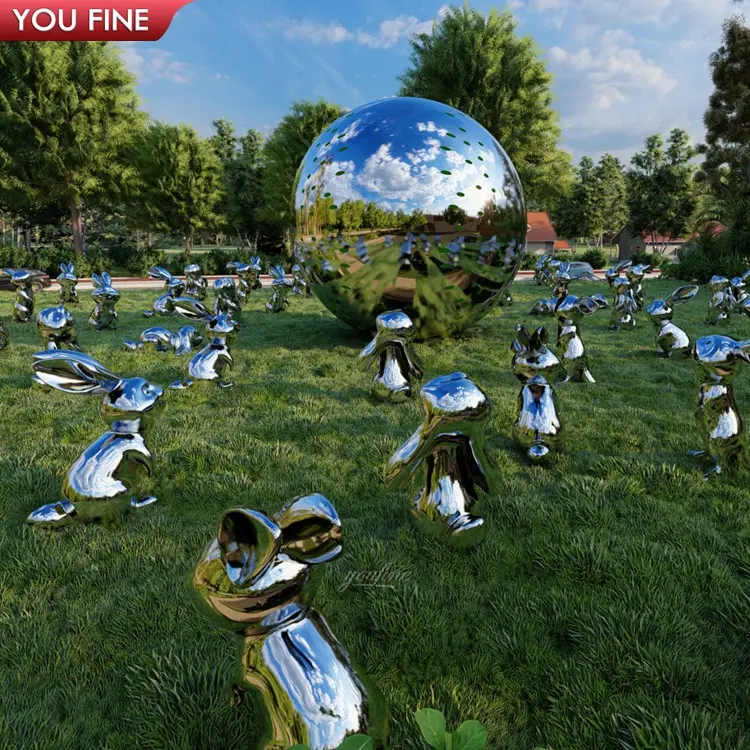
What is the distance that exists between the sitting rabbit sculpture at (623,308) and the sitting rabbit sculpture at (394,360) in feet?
17.4

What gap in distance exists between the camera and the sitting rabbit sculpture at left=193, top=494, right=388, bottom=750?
1238 millimetres

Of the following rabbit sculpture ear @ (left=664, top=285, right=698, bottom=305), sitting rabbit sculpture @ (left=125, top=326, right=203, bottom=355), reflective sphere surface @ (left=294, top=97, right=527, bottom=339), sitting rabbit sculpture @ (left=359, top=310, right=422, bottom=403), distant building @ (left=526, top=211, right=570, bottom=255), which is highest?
distant building @ (left=526, top=211, right=570, bottom=255)

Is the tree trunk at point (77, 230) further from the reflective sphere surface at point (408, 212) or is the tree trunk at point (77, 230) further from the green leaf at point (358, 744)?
the green leaf at point (358, 744)

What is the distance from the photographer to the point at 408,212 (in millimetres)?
5520

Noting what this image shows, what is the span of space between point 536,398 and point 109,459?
2.79 metres

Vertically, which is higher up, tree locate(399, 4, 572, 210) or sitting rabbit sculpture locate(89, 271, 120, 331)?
tree locate(399, 4, 572, 210)

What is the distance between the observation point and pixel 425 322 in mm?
6414

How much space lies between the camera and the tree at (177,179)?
2848cm

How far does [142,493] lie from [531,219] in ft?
188

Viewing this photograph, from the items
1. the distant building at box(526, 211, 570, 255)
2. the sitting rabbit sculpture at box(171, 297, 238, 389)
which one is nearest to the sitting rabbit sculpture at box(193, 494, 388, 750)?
the sitting rabbit sculpture at box(171, 297, 238, 389)

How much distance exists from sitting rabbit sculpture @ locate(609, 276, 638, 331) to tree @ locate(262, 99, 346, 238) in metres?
23.3

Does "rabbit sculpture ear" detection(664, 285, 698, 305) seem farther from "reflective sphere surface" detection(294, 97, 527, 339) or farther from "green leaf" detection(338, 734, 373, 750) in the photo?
"green leaf" detection(338, 734, 373, 750)

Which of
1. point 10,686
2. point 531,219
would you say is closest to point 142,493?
point 10,686

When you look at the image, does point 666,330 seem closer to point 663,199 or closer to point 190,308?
point 190,308
